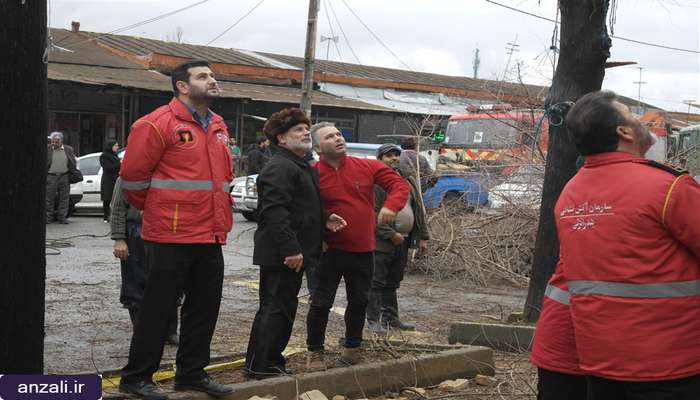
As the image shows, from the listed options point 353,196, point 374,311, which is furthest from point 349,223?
point 374,311

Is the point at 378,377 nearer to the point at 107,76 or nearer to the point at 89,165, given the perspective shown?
the point at 89,165

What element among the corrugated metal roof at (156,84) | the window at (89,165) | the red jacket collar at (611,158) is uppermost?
the corrugated metal roof at (156,84)

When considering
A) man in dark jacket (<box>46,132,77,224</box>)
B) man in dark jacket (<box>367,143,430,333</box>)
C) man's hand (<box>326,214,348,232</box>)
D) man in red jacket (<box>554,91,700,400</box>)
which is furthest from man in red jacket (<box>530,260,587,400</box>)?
man in dark jacket (<box>46,132,77,224</box>)

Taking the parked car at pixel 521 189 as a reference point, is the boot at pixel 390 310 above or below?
below

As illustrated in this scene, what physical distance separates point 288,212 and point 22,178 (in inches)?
97.5

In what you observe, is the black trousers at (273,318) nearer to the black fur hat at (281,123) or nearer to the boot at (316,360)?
the boot at (316,360)

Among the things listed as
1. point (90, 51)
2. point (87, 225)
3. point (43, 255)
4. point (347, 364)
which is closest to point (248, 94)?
point (90, 51)

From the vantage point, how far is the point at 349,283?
265 inches

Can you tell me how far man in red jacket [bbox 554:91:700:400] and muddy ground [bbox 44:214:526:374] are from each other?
389cm

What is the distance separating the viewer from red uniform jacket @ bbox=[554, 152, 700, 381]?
11.6 ft

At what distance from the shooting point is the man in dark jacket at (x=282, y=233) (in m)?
6.01

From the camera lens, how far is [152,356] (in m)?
5.43

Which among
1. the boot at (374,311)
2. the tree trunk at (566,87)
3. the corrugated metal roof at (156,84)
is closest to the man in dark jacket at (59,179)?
the corrugated metal roof at (156,84)

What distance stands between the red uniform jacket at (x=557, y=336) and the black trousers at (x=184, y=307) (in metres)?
2.16
